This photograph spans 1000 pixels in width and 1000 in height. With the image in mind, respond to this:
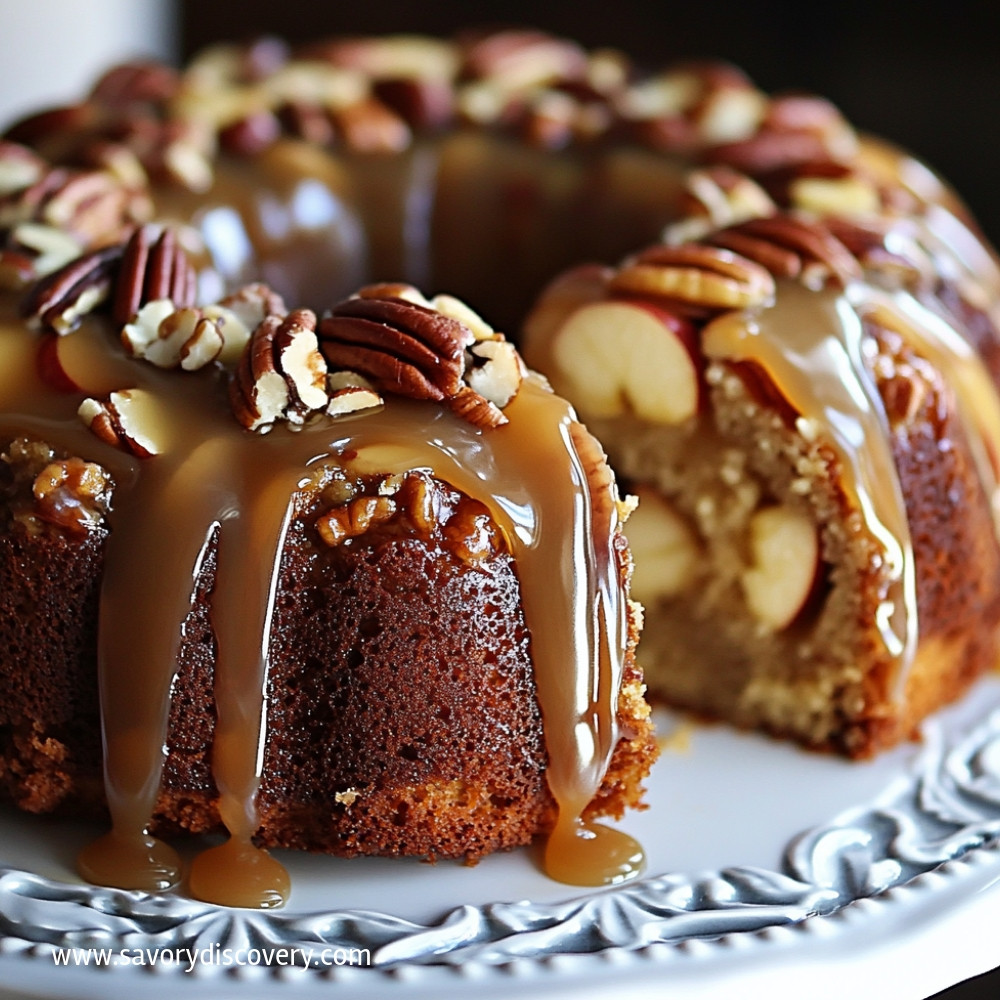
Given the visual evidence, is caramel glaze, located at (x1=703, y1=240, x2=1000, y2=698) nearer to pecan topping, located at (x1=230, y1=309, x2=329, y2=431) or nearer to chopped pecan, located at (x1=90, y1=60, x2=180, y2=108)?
pecan topping, located at (x1=230, y1=309, x2=329, y2=431)

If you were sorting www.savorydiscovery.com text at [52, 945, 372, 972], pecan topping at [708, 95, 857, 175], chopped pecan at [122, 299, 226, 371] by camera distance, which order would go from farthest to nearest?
pecan topping at [708, 95, 857, 175] → chopped pecan at [122, 299, 226, 371] → www.savorydiscovery.com text at [52, 945, 372, 972]

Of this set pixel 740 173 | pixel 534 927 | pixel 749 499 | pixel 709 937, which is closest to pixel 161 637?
pixel 534 927

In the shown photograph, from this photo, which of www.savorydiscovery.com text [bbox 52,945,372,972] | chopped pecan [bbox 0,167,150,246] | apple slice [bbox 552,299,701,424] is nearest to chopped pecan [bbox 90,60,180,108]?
chopped pecan [bbox 0,167,150,246]

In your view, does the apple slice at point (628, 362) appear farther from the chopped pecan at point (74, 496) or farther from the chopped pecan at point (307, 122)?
the chopped pecan at point (307, 122)

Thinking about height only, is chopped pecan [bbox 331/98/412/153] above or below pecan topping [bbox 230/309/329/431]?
below

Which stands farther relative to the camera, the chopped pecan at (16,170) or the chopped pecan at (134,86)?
the chopped pecan at (134,86)

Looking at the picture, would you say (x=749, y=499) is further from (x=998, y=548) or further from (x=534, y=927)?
(x=534, y=927)

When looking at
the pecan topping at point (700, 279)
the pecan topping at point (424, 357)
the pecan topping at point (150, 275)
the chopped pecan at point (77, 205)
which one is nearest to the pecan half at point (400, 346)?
the pecan topping at point (424, 357)

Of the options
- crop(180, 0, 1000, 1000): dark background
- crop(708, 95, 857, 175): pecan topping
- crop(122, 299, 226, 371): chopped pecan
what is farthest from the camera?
crop(180, 0, 1000, 1000): dark background
